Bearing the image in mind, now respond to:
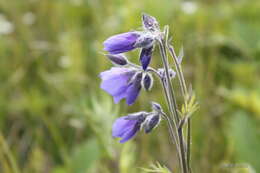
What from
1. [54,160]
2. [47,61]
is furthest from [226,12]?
[54,160]

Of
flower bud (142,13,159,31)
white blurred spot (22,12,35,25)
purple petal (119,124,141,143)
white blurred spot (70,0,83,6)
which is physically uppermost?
white blurred spot (70,0,83,6)

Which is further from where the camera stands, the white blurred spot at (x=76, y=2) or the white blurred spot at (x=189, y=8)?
the white blurred spot at (x=76, y=2)

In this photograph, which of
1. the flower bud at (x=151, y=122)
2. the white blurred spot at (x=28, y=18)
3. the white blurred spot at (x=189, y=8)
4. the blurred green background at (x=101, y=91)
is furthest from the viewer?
the white blurred spot at (x=28, y=18)

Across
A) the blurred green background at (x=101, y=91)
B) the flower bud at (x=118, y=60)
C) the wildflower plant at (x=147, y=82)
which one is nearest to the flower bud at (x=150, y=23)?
the wildflower plant at (x=147, y=82)

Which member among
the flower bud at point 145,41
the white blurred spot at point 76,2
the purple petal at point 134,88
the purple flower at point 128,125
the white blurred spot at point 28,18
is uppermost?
the white blurred spot at point 76,2

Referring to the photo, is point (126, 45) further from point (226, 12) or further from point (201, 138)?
point (226, 12)

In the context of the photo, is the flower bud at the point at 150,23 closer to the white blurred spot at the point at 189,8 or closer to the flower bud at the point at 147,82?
the flower bud at the point at 147,82

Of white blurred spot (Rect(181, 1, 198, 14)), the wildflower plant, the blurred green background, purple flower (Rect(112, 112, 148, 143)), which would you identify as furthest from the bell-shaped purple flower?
white blurred spot (Rect(181, 1, 198, 14))

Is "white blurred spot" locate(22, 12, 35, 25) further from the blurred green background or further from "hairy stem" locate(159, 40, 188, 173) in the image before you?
"hairy stem" locate(159, 40, 188, 173)
